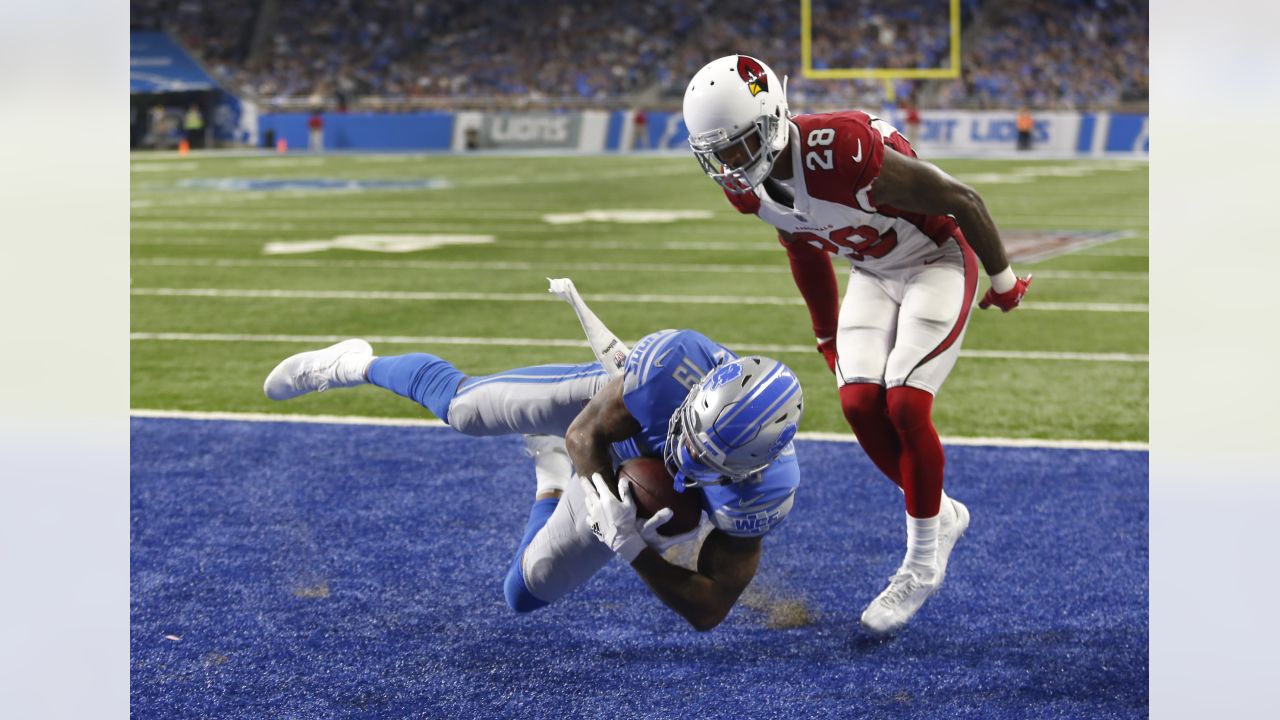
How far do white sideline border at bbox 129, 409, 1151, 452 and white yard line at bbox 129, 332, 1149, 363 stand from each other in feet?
4.99

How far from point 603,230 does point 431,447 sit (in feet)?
26.5

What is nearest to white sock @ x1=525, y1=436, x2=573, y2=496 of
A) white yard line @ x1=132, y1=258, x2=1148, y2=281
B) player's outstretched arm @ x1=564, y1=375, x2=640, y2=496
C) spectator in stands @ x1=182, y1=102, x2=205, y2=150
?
player's outstretched arm @ x1=564, y1=375, x2=640, y2=496

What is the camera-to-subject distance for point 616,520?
3.00 metres

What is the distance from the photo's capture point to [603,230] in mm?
13883

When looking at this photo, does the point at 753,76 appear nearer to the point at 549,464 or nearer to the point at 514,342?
the point at 549,464

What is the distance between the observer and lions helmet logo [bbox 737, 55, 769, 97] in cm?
352

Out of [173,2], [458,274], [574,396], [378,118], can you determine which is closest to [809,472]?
[574,396]

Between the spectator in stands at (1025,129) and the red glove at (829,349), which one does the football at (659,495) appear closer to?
Result: the red glove at (829,349)

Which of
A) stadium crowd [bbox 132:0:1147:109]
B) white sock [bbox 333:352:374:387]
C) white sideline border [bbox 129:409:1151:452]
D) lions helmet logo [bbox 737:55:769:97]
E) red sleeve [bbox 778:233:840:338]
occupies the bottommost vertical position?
white sideline border [bbox 129:409:1151:452]

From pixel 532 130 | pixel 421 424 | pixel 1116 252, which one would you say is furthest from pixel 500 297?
pixel 532 130

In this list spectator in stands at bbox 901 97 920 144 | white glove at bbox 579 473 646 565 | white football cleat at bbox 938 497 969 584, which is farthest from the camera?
spectator in stands at bbox 901 97 920 144

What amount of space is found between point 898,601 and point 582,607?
98cm

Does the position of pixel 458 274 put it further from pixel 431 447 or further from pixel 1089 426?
pixel 1089 426

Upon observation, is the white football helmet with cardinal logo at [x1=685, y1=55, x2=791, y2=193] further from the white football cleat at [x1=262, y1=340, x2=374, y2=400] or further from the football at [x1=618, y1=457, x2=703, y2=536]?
the white football cleat at [x1=262, y1=340, x2=374, y2=400]
